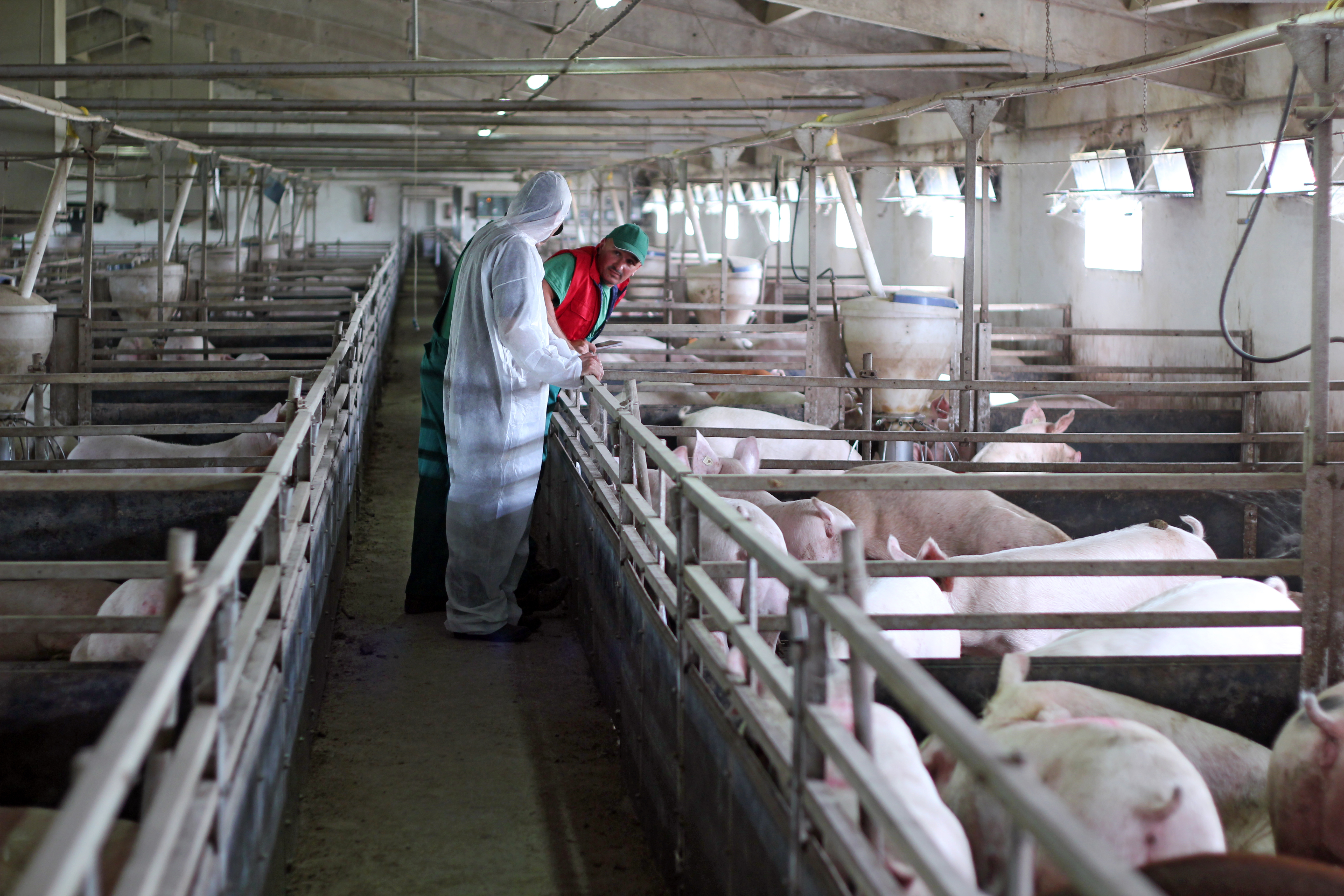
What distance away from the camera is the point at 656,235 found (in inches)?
1136

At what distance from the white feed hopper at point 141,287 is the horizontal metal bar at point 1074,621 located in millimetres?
9820

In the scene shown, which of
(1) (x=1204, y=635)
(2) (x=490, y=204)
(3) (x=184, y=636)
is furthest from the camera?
(2) (x=490, y=204)

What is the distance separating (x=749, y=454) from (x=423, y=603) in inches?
62.0

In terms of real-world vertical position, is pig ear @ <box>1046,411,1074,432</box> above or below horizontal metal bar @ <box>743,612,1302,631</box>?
above

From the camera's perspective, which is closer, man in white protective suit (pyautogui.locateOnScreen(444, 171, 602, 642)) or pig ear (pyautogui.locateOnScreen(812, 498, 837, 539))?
pig ear (pyautogui.locateOnScreen(812, 498, 837, 539))

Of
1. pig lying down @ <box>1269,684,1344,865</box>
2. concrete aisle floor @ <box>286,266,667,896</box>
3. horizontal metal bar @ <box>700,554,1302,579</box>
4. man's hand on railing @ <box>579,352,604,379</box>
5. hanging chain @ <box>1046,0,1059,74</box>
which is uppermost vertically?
hanging chain @ <box>1046,0,1059,74</box>

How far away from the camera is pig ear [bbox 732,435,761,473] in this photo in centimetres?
491

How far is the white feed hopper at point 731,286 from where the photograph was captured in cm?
1283

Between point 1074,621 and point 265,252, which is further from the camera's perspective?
point 265,252

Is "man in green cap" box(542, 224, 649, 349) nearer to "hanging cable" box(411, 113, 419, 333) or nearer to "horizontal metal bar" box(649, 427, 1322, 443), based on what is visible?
"horizontal metal bar" box(649, 427, 1322, 443)

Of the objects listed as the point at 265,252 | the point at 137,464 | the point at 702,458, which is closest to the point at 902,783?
the point at 702,458

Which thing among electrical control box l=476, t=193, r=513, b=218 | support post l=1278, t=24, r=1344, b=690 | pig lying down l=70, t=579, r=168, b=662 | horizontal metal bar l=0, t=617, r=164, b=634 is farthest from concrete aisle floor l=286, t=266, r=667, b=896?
electrical control box l=476, t=193, r=513, b=218

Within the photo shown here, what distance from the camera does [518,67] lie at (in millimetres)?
7254

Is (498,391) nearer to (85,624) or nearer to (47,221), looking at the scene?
(85,624)
